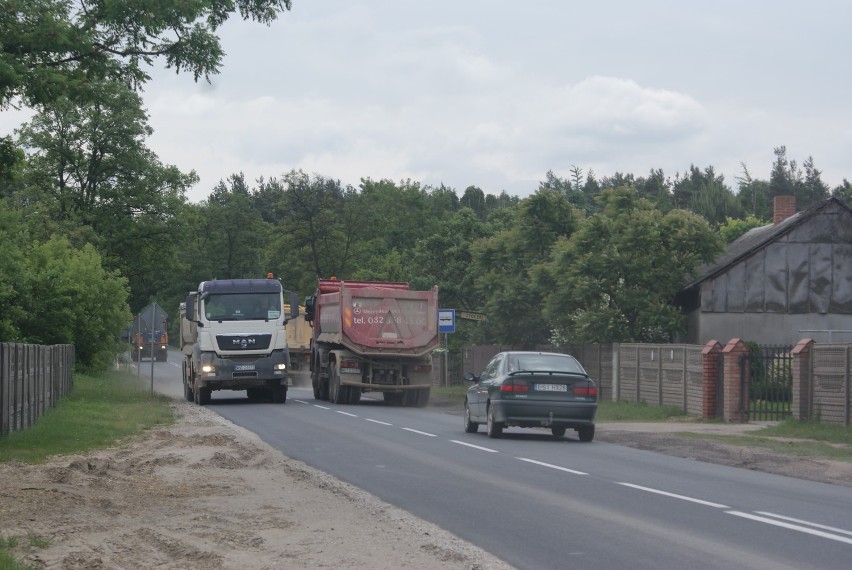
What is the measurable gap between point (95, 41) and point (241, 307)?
65.1 feet

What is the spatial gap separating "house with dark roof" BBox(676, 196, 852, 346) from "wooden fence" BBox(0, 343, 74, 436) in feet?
80.4

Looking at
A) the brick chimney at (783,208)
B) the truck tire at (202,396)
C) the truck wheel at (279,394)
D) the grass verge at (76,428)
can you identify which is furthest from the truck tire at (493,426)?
the brick chimney at (783,208)

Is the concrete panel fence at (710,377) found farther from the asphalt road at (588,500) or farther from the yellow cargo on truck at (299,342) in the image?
the yellow cargo on truck at (299,342)

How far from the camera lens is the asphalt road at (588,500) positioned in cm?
958

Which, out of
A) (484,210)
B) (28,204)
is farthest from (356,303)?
(484,210)

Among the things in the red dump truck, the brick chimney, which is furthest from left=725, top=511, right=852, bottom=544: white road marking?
the brick chimney

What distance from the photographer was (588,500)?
13.0 meters

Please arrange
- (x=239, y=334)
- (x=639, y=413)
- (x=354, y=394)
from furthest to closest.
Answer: (x=354, y=394) < (x=239, y=334) < (x=639, y=413)

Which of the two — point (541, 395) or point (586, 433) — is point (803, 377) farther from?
point (541, 395)

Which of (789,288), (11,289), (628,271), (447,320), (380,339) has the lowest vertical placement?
(380,339)

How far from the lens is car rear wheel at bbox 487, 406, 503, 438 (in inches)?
877

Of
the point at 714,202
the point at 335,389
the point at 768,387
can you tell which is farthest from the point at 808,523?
the point at 714,202

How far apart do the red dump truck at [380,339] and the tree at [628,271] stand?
20.9 ft

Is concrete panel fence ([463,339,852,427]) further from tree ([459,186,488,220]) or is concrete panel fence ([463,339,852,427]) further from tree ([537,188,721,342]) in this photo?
tree ([459,186,488,220])
